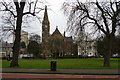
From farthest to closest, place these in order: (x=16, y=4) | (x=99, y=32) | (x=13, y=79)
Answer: (x=99, y=32), (x=16, y=4), (x=13, y=79)

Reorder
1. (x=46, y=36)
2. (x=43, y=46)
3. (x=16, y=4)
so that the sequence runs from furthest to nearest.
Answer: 1. (x=46, y=36)
2. (x=43, y=46)
3. (x=16, y=4)

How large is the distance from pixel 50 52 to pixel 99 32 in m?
71.0

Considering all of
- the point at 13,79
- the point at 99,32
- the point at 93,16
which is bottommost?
the point at 13,79

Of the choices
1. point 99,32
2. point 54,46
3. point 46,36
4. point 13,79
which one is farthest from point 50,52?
point 13,79

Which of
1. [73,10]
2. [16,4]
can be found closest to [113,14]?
[73,10]

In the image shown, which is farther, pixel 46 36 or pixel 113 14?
pixel 46 36

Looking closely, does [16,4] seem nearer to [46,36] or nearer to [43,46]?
[43,46]

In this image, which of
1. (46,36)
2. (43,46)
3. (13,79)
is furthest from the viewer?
(46,36)

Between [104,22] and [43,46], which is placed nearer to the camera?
[104,22]

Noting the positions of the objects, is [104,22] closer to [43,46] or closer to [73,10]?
[73,10]

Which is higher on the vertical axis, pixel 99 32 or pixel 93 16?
pixel 93 16

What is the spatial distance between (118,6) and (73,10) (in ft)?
20.7

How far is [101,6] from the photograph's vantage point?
107ft

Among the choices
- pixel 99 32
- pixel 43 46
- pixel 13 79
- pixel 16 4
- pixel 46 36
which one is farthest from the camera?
A: pixel 46 36
